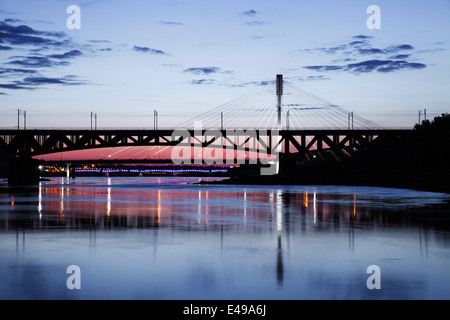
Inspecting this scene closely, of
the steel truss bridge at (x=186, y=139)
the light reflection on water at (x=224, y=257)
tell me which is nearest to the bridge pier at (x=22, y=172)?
the steel truss bridge at (x=186, y=139)

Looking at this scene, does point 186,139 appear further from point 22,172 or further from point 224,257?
point 224,257

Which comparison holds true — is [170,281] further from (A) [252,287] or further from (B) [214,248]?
(B) [214,248]

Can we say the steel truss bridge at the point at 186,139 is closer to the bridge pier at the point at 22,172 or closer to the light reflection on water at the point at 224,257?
the bridge pier at the point at 22,172

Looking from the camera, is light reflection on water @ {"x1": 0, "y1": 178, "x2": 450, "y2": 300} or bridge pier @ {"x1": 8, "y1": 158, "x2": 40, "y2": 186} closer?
light reflection on water @ {"x1": 0, "y1": 178, "x2": 450, "y2": 300}

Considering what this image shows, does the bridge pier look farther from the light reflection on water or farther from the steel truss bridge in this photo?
the light reflection on water

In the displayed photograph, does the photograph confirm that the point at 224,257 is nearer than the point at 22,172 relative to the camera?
Yes

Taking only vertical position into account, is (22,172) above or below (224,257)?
above

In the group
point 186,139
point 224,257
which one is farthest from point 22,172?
point 224,257

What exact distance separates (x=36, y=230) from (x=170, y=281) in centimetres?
1078

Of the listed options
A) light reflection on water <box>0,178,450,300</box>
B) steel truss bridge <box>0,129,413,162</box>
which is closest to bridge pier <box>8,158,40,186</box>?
steel truss bridge <box>0,129,413,162</box>

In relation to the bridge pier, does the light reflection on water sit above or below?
below

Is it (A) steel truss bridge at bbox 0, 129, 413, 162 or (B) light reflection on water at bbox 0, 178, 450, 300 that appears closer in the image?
(B) light reflection on water at bbox 0, 178, 450, 300

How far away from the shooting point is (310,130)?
111312 mm
